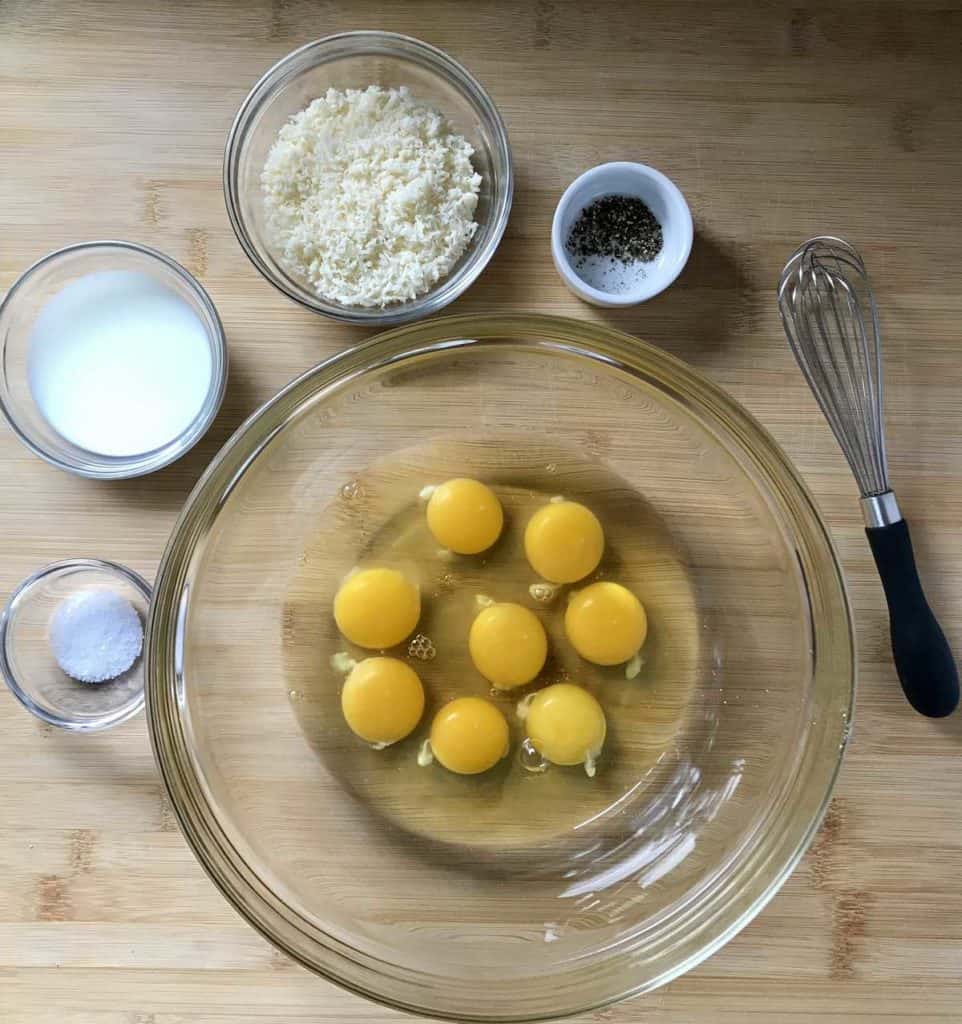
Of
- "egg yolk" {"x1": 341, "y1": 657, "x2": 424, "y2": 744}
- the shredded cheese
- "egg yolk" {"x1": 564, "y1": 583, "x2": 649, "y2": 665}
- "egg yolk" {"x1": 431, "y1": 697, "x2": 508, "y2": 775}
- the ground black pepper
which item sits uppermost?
the shredded cheese

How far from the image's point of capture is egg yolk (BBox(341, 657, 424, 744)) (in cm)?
125

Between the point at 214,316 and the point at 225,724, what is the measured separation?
575 mm

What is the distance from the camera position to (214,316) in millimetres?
1249

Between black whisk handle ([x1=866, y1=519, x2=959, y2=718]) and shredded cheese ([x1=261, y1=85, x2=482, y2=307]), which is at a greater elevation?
shredded cheese ([x1=261, y1=85, x2=482, y2=307])

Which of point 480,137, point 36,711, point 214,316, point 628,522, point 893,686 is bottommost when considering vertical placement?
point 893,686

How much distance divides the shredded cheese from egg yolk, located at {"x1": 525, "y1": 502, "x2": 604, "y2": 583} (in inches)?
14.3

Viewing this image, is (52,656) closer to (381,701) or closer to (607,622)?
(381,701)

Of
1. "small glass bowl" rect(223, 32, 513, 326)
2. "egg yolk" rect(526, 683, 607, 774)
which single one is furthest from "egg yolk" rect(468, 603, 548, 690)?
"small glass bowl" rect(223, 32, 513, 326)

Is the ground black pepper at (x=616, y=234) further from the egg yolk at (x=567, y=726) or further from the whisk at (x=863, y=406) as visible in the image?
the egg yolk at (x=567, y=726)

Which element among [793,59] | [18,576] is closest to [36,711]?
[18,576]

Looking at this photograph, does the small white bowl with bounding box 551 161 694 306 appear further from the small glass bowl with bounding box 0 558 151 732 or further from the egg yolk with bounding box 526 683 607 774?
the small glass bowl with bounding box 0 558 151 732

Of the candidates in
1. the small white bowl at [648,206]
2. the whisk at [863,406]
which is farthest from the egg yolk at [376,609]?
the whisk at [863,406]

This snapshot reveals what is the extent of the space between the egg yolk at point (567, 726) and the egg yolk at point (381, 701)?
0.18 m

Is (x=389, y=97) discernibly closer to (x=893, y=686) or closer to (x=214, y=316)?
(x=214, y=316)
